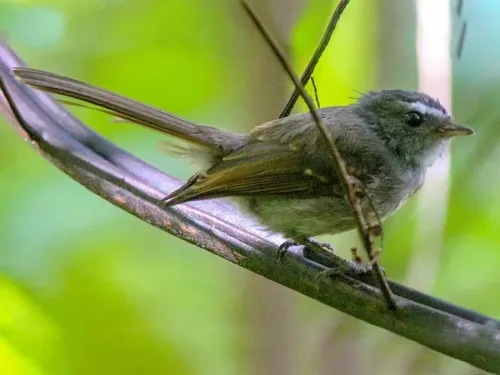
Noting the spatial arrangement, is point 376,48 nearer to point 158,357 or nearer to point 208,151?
point 208,151

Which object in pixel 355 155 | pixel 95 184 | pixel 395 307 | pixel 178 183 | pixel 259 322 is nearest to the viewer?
pixel 395 307

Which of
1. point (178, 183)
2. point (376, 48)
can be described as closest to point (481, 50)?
point (376, 48)

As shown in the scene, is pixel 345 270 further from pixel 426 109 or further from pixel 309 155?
pixel 426 109

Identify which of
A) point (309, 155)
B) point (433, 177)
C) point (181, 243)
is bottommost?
point (181, 243)

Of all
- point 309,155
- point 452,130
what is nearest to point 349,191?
point 309,155

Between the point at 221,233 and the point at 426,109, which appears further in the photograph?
the point at 426,109

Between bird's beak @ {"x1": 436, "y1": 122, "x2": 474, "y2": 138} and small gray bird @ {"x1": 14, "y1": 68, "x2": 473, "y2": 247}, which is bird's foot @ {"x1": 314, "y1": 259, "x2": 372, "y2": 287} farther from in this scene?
bird's beak @ {"x1": 436, "y1": 122, "x2": 474, "y2": 138}

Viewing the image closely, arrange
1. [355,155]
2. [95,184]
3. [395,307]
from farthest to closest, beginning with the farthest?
[355,155] < [95,184] < [395,307]
